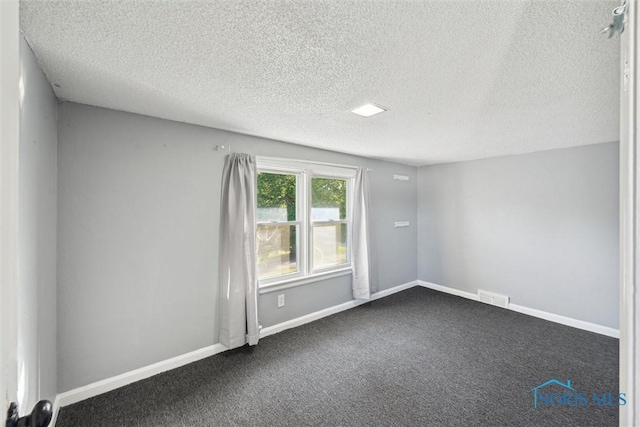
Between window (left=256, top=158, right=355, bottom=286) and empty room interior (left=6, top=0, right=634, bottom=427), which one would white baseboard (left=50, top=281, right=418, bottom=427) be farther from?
window (left=256, top=158, right=355, bottom=286)

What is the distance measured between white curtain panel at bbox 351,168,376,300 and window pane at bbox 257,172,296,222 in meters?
0.98

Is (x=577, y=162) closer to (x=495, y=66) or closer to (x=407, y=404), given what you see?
(x=495, y=66)

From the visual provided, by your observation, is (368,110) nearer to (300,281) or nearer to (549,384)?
(300,281)

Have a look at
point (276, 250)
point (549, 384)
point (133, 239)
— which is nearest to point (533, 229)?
point (549, 384)

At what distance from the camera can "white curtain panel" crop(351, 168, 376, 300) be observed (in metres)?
3.89

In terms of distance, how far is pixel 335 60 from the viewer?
57.6 inches

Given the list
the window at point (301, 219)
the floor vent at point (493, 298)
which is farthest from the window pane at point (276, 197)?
the floor vent at point (493, 298)

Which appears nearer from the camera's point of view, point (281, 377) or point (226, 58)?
point (226, 58)

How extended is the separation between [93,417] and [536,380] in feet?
11.3

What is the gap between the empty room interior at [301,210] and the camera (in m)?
1.29

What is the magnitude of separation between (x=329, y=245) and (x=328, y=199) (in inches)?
25.9

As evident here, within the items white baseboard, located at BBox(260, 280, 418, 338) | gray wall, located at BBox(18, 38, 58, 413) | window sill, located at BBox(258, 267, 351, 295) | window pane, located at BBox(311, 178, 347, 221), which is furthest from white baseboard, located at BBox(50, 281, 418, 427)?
window pane, located at BBox(311, 178, 347, 221)

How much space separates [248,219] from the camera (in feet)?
9.12

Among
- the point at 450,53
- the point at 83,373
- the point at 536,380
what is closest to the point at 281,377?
the point at 83,373
